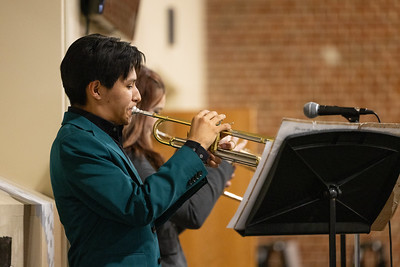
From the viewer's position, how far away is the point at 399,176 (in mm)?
1895

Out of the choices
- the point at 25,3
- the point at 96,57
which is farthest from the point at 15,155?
the point at 96,57

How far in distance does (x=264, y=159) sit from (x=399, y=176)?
48 centimetres

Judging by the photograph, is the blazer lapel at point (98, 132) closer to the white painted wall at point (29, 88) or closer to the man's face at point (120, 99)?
the man's face at point (120, 99)

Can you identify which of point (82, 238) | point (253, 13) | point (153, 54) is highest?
point (253, 13)

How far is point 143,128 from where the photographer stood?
2.36 meters

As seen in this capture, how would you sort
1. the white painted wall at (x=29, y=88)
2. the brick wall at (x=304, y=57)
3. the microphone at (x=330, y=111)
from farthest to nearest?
the brick wall at (x=304, y=57)
the white painted wall at (x=29, y=88)
the microphone at (x=330, y=111)

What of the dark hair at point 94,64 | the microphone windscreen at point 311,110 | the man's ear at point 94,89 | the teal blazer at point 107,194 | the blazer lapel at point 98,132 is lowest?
the teal blazer at point 107,194

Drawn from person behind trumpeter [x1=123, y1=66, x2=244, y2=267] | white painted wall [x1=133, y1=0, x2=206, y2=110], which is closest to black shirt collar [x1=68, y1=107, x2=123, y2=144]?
person behind trumpeter [x1=123, y1=66, x2=244, y2=267]

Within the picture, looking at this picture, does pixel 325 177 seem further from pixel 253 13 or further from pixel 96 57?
pixel 253 13

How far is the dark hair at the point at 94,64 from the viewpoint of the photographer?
1.74 metres

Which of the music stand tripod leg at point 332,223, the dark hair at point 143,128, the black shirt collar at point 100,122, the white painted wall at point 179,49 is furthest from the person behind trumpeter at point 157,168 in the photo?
the white painted wall at point 179,49

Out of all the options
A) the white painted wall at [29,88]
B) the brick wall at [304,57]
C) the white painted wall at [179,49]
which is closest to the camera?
the white painted wall at [29,88]

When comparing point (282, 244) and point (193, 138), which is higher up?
point (193, 138)

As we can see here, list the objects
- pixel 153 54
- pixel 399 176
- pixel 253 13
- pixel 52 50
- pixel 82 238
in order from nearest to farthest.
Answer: pixel 82 238, pixel 399 176, pixel 52 50, pixel 153 54, pixel 253 13
